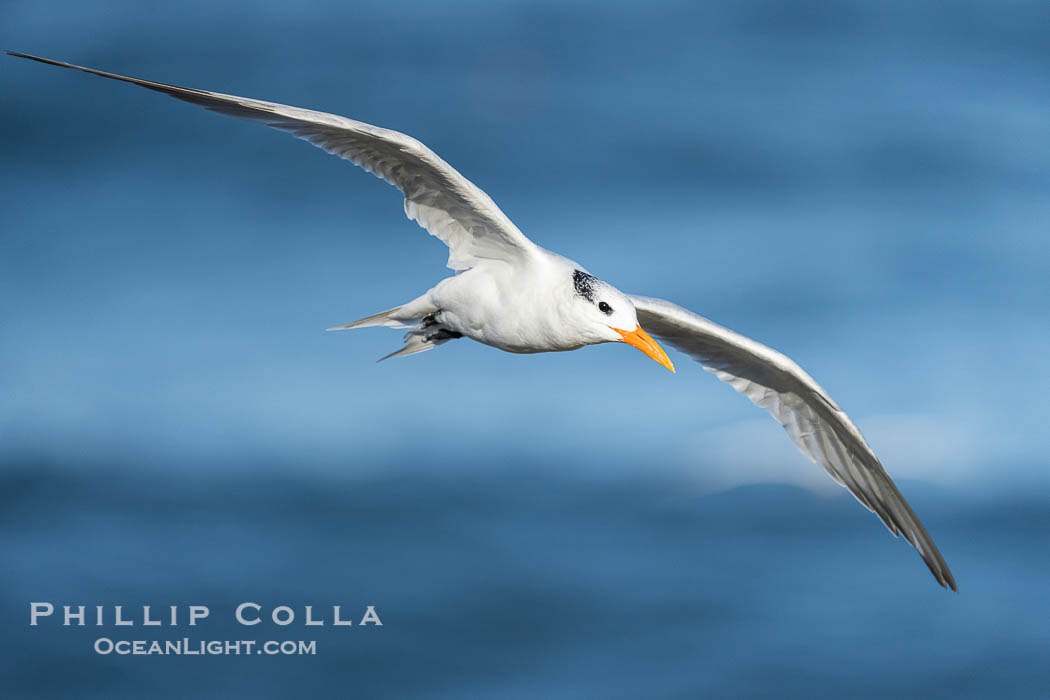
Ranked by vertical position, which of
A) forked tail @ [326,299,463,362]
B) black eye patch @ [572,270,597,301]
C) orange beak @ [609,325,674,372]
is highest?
forked tail @ [326,299,463,362]

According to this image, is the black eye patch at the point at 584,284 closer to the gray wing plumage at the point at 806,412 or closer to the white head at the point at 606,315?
the white head at the point at 606,315

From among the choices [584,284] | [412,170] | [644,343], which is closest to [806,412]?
[644,343]

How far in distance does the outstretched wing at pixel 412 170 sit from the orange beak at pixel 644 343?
2.43 ft

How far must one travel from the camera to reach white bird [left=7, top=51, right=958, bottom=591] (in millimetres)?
6039

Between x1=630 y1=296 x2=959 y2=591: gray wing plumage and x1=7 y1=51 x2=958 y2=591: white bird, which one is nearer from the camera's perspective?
x1=7 y1=51 x2=958 y2=591: white bird

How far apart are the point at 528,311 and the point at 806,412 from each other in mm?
2798

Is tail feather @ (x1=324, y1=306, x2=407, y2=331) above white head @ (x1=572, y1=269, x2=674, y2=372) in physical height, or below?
above

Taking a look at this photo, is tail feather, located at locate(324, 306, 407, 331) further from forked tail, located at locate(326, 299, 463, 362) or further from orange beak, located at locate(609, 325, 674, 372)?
orange beak, located at locate(609, 325, 674, 372)

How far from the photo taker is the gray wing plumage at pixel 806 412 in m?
7.41

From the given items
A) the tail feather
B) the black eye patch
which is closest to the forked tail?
the tail feather

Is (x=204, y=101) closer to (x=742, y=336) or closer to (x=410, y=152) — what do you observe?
(x=410, y=152)

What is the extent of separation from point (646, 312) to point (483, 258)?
1.13 m

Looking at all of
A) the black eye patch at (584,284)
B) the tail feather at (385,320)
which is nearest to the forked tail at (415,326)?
the tail feather at (385,320)

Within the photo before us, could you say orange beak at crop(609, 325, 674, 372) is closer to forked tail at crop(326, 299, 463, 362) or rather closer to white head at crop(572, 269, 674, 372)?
white head at crop(572, 269, 674, 372)
